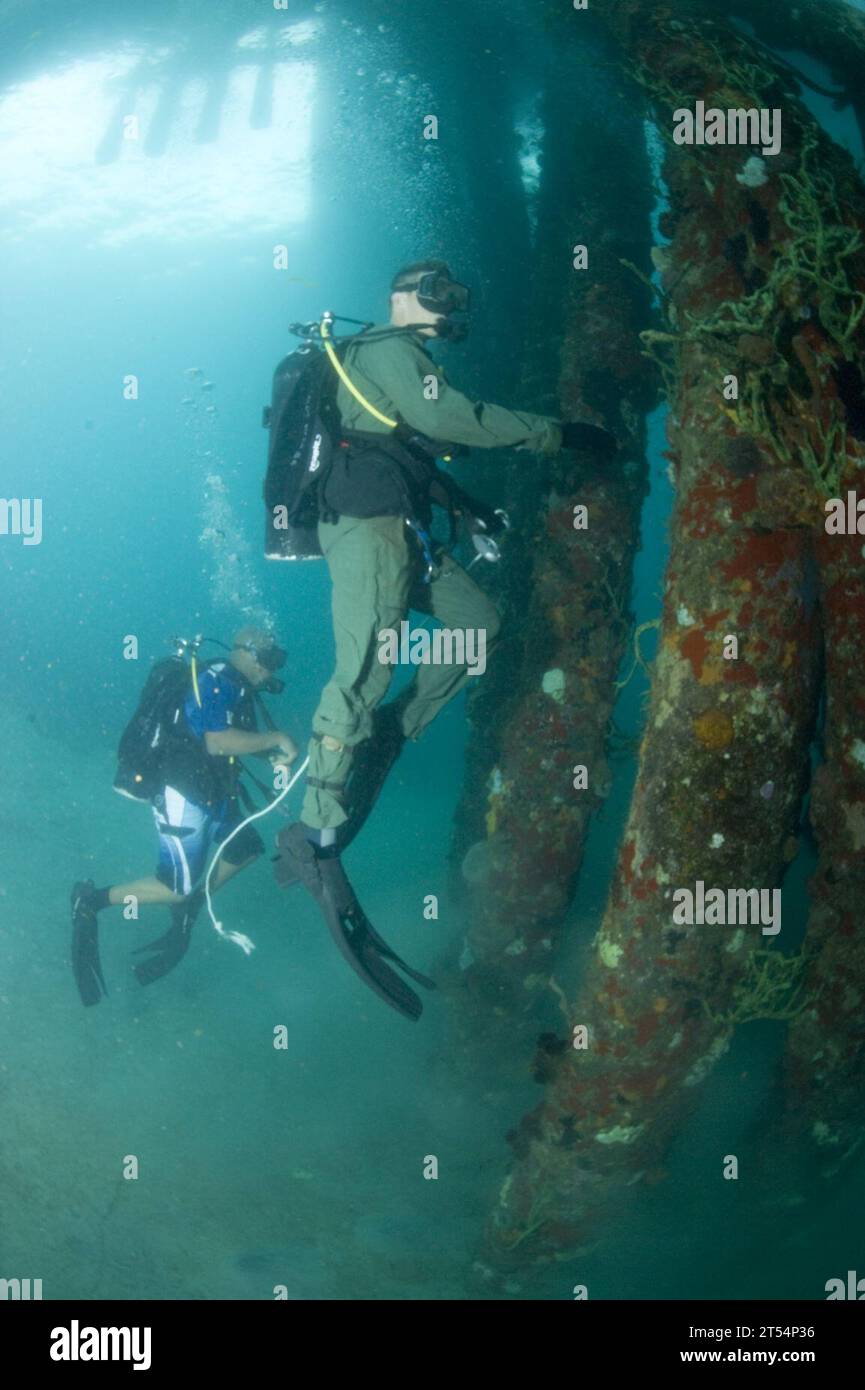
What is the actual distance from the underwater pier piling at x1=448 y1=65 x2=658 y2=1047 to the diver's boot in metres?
1.02

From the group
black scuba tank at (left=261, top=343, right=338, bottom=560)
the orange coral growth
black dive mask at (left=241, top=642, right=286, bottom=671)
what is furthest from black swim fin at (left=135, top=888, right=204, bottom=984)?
the orange coral growth

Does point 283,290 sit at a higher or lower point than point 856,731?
higher

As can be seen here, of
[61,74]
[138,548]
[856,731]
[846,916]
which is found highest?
[138,548]

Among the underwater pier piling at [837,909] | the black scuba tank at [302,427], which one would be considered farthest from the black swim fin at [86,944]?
the underwater pier piling at [837,909]

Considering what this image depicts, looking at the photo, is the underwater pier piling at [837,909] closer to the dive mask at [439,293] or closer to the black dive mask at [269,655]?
the dive mask at [439,293]

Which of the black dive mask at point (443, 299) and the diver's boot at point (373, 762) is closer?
the black dive mask at point (443, 299)

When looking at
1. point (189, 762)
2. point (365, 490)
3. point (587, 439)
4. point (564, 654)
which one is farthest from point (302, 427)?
point (189, 762)

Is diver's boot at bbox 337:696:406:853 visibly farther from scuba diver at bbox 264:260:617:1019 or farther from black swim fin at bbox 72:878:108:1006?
black swim fin at bbox 72:878:108:1006

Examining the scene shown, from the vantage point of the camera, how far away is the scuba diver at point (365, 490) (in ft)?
14.5

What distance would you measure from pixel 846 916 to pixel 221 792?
5.51 metres

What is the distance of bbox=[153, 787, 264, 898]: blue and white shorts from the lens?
7.43 metres
